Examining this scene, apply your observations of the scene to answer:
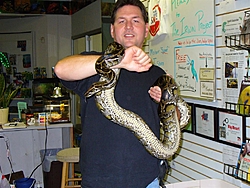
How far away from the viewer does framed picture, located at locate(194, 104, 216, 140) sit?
2.74m

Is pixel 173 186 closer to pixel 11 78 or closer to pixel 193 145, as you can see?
pixel 193 145

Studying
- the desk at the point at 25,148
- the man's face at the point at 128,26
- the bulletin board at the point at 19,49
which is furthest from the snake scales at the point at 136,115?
the bulletin board at the point at 19,49

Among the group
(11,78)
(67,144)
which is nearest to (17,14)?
(11,78)

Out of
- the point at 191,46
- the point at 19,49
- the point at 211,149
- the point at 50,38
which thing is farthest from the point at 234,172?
the point at 19,49

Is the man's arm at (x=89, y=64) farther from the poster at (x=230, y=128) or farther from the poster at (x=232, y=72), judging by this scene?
the poster at (x=230, y=128)

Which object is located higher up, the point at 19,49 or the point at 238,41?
the point at 19,49

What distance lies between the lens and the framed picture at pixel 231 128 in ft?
7.91

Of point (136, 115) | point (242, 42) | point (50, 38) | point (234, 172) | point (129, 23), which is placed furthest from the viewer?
point (50, 38)

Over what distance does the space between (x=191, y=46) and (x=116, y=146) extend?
1.36 m

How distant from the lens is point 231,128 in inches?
99.2

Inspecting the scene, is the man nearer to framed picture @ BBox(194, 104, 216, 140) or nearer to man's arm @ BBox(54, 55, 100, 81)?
man's arm @ BBox(54, 55, 100, 81)

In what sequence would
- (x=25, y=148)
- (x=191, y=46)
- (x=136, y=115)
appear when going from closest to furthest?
(x=136, y=115)
(x=191, y=46)
(x=25, y=148)

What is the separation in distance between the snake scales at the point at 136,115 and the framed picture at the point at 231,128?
49cm

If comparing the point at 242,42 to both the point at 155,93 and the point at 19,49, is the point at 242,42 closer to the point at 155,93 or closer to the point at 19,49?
the point at 155,93
